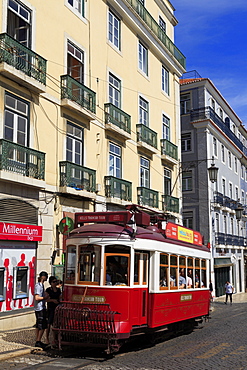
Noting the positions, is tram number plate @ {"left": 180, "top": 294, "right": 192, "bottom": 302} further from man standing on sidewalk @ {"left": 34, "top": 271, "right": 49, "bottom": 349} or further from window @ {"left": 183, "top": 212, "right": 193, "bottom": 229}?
window @ {"left": 183, "top": 212, "right": 193, "bottom": 229}

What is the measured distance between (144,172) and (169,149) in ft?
10.8

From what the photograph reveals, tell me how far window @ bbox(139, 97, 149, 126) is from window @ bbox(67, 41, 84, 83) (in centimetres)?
574

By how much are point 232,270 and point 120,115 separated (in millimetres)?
23658

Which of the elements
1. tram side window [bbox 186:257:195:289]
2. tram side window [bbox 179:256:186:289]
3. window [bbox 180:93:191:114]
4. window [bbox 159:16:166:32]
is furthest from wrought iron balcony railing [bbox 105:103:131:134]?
window [bbox 180:93:191:114]

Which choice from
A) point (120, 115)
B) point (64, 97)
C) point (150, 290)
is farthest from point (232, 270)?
point (150, 290)

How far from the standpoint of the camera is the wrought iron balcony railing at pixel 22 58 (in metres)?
13.6

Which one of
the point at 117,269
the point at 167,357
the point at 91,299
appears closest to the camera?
the point at 167,357

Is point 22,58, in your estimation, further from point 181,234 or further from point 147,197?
point 147,197

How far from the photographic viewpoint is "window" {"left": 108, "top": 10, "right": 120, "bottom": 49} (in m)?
21.2

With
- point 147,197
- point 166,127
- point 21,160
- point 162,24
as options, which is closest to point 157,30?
point 162,24

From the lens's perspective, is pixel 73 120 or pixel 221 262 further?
pixel 221 262

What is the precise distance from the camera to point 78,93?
17594 millimetres

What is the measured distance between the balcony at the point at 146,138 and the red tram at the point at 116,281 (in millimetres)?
10962

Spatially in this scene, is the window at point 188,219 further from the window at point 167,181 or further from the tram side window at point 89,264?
the tram side window at point 89,264
